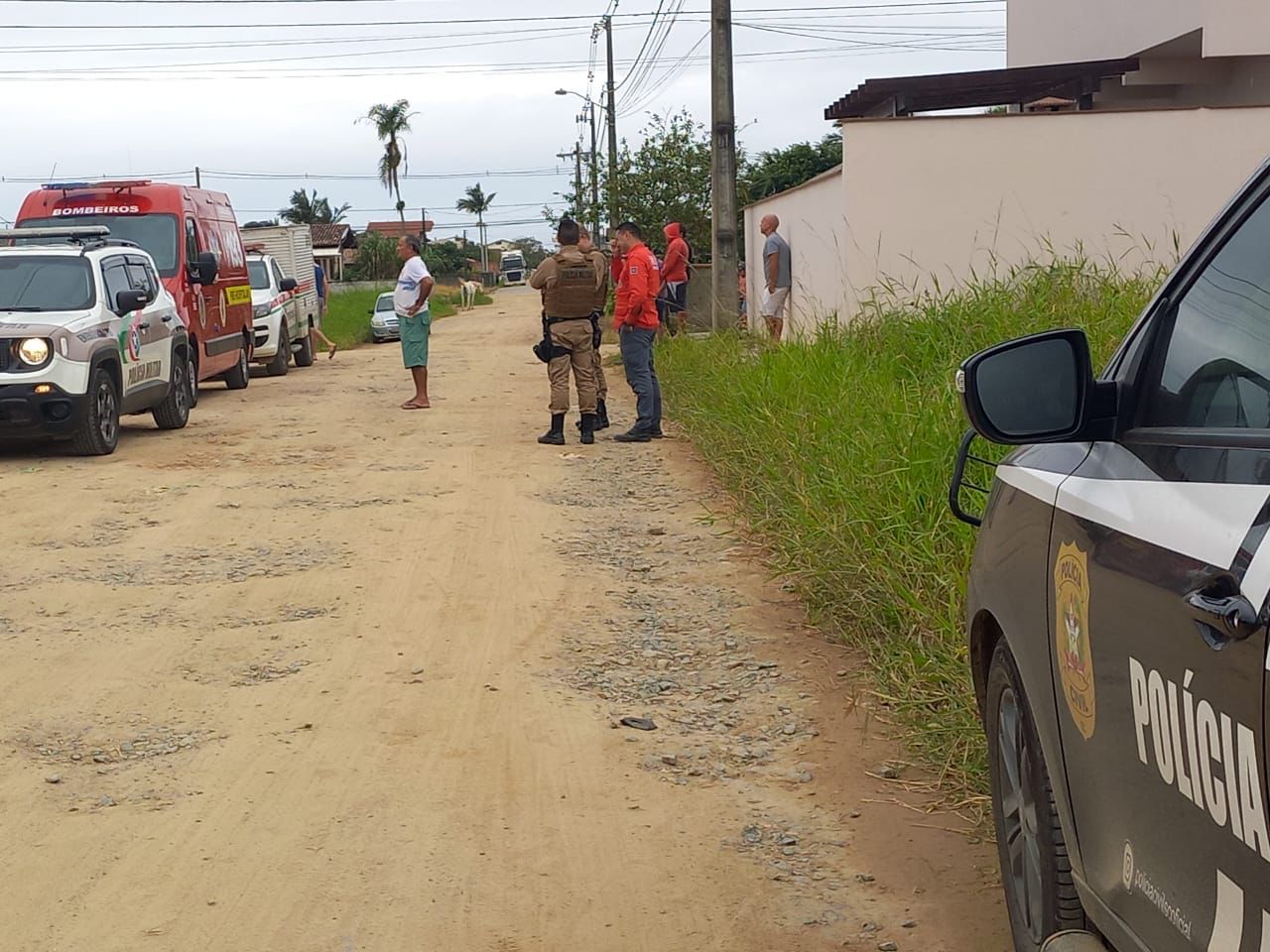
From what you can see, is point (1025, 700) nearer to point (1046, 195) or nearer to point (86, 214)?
point (1046, 195)

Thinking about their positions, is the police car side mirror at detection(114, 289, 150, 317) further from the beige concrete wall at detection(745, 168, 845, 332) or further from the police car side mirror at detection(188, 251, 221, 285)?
the beige concrete wall at detection(745, 168, 845, 332)

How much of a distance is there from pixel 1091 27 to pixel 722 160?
4.84 metres

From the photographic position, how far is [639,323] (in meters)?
12.9

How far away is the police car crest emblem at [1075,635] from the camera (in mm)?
2602

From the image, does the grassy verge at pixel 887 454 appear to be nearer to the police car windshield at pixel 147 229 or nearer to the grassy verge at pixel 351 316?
the police car windshield at pixel 147 229

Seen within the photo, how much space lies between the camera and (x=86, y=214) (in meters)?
17.7

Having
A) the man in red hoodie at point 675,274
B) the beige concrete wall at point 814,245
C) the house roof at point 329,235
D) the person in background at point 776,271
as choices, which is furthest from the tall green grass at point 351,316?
the house roof at point 329,235

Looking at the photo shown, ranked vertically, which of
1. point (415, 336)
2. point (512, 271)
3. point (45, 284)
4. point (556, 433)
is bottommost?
point (512, 271)

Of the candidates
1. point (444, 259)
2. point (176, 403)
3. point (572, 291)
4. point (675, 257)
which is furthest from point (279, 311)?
point (444, 259)

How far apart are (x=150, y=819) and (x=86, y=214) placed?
565 inches

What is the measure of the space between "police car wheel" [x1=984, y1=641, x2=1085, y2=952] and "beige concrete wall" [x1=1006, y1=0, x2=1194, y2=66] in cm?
1414

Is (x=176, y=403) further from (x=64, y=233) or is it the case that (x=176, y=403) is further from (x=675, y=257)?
(x=675, y=257)

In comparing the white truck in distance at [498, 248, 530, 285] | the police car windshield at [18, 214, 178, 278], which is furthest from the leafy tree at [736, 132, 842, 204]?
the white truck in distance at [498, 248, 530, 285]

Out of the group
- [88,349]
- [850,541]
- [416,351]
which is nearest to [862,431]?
[850,541]
